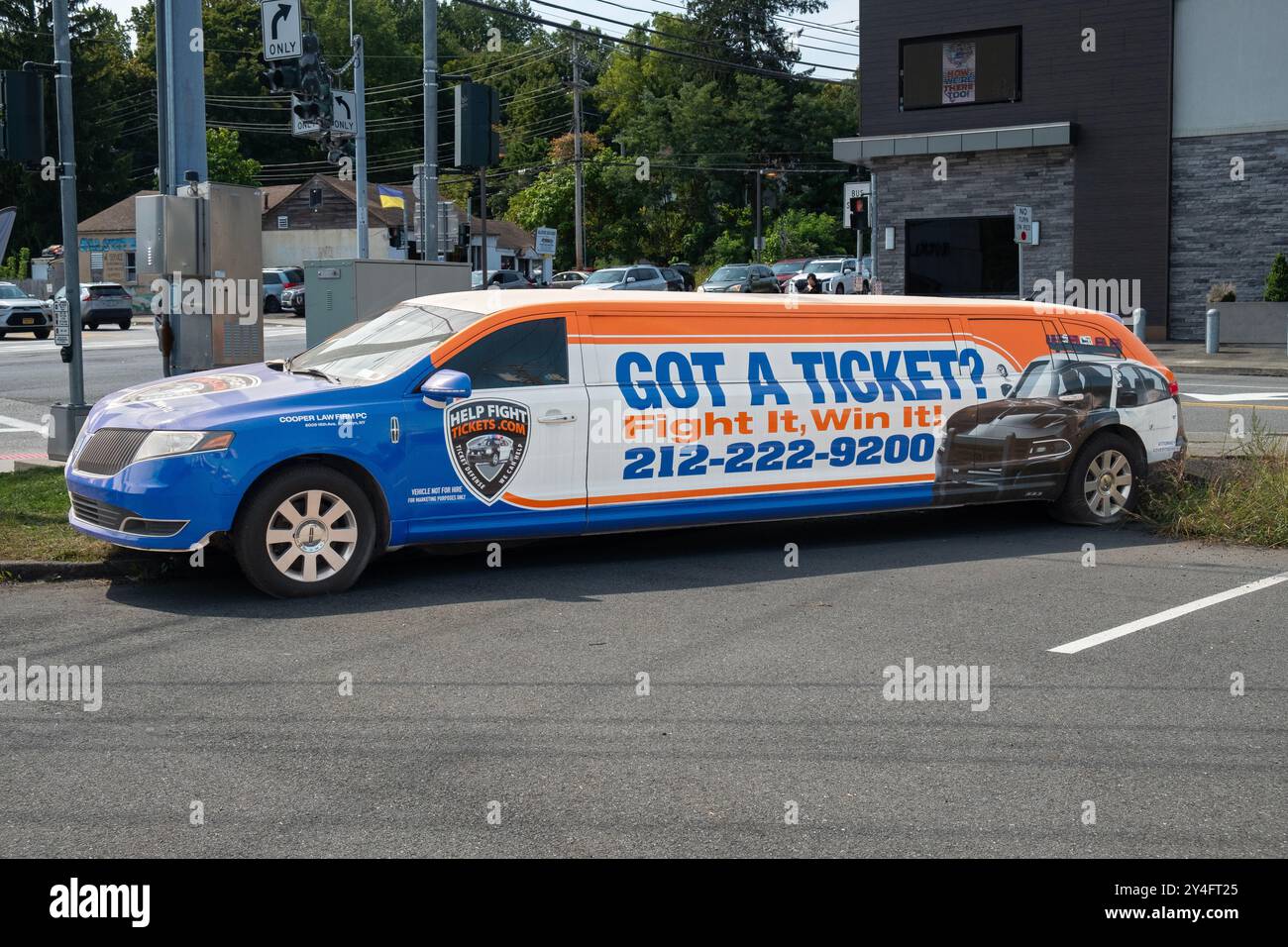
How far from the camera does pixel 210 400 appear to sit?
7941 millimetres

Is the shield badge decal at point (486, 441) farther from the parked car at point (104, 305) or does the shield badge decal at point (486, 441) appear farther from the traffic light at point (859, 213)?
the parked car at point (104, 305)

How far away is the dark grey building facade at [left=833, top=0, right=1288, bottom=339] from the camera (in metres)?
31.1

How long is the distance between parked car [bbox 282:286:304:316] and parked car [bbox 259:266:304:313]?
14.2 inches

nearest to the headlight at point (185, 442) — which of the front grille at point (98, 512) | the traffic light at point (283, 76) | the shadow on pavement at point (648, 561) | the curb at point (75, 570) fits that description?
the front grille at point (98, 512)

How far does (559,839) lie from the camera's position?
4449 millimetres

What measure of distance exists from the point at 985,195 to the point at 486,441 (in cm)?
2752

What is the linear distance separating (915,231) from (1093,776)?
30.9 m

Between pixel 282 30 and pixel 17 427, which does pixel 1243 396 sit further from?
pixel 17 427

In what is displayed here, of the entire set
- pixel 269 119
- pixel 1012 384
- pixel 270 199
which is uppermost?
pixel 269 119

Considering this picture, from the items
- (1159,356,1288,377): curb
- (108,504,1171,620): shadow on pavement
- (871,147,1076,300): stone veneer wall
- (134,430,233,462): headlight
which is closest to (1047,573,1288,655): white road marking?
(108,504,1171,620): shadow on pavement

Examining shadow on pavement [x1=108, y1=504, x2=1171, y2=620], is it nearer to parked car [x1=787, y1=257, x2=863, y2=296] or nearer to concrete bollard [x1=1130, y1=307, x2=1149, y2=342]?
concrete bollard [x1=1130, y1=307, x2=1149, y2=342]

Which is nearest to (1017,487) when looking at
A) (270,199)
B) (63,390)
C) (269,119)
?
(63,390)
